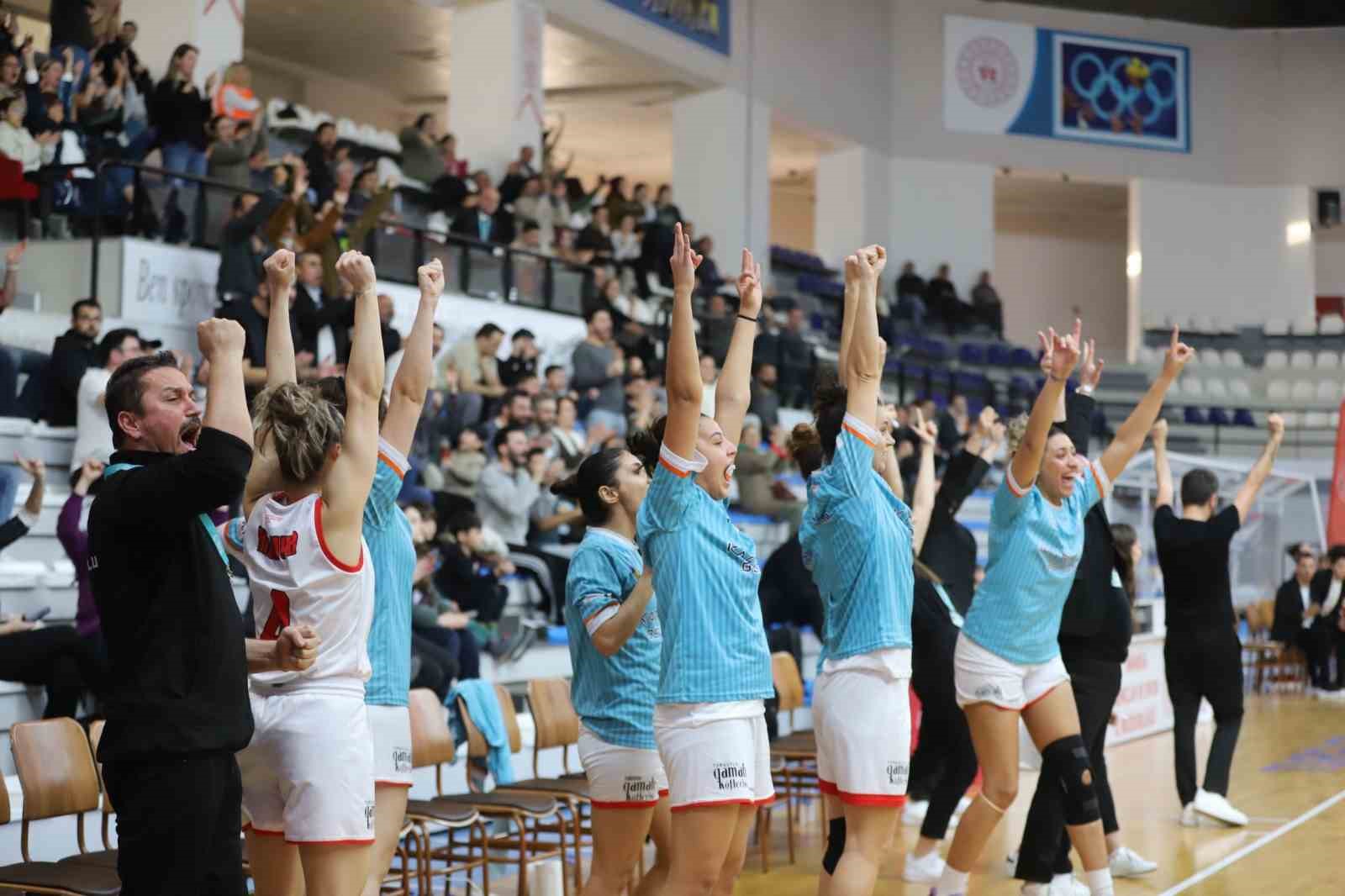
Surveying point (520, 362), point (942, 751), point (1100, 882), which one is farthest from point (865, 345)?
point (520, 362)

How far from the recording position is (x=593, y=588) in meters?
4.30

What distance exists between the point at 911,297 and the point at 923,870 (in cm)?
1752

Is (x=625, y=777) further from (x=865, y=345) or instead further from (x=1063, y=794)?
(x=1063, y=794)

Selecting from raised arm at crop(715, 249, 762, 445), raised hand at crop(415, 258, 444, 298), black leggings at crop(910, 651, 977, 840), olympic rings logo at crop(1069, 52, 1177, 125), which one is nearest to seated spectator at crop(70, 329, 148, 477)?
black leggings at crop(910, 651, 977, 840)

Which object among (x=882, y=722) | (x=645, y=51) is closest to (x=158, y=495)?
(x=882, y=722)

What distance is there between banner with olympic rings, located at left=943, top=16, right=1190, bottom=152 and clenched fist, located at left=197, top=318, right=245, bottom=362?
938 inches

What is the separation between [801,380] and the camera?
16.8 m

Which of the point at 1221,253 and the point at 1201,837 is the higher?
the point at 1221,253

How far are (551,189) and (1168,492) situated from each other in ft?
32.6

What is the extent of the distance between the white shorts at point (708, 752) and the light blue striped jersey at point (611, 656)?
1.28 feet

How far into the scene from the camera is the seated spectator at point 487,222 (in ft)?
45.5

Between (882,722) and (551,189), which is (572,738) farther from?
(551,189)

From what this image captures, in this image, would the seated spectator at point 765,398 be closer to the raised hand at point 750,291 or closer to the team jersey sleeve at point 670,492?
the raised hand at point 750,291

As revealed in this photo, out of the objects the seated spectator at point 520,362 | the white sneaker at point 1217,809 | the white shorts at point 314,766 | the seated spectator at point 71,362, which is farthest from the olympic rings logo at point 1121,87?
the white shorts at point 314,766
